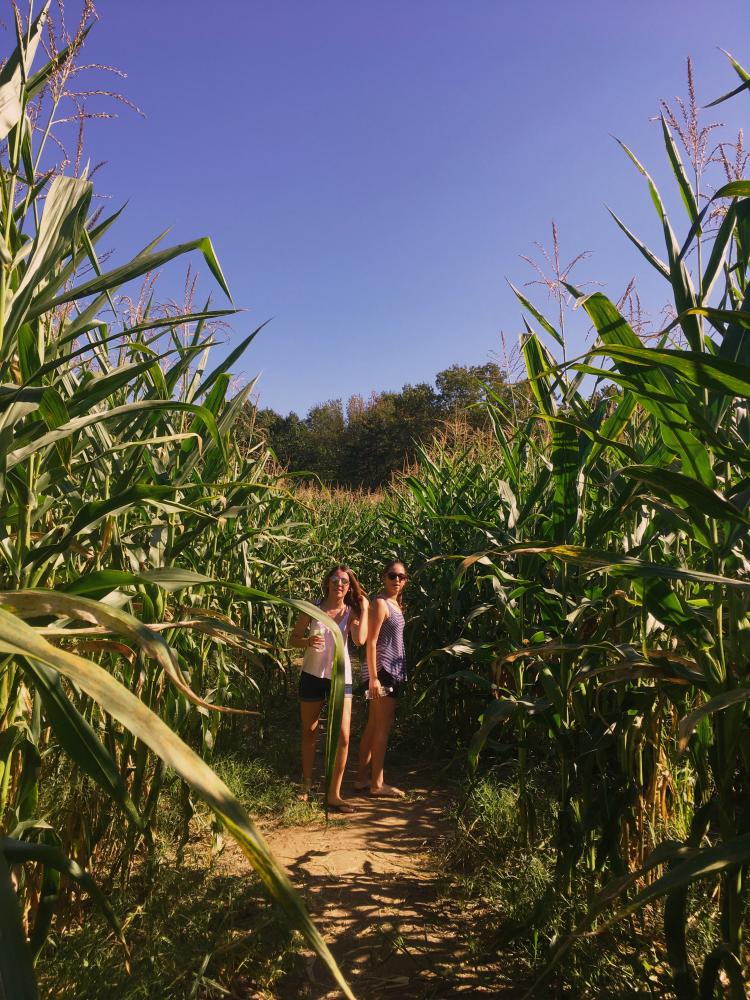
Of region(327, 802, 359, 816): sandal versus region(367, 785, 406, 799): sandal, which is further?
region(367, 785, 406, 799): sandal

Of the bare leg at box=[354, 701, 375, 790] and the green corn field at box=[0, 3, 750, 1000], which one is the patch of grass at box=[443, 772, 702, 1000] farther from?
the bare leg at box=[354, 701, 375, 790]

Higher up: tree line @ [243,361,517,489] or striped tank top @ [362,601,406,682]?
tree line @ [243,361,517,489]

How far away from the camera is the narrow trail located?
2.38 metres

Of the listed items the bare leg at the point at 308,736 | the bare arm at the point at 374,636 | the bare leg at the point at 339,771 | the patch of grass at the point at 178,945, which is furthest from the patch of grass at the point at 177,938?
the bare arm at the point at 374,636

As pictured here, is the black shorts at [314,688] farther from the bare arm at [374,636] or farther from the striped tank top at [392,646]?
the striped tank top at [392,646]

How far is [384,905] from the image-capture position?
116 inches

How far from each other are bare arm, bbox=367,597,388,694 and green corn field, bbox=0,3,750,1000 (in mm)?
1356

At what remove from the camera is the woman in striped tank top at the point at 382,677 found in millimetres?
4531

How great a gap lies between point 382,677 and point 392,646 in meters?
0.23

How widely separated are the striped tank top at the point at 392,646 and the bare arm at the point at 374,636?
2.4 inches

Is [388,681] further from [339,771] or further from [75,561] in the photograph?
[75,561]

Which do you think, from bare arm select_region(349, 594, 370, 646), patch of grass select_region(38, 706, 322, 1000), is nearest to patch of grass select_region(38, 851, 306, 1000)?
patch of grass select_region(38, 706, 322, 1000)

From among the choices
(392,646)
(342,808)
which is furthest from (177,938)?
(392,646)

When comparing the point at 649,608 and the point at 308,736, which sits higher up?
the point at 649,608
